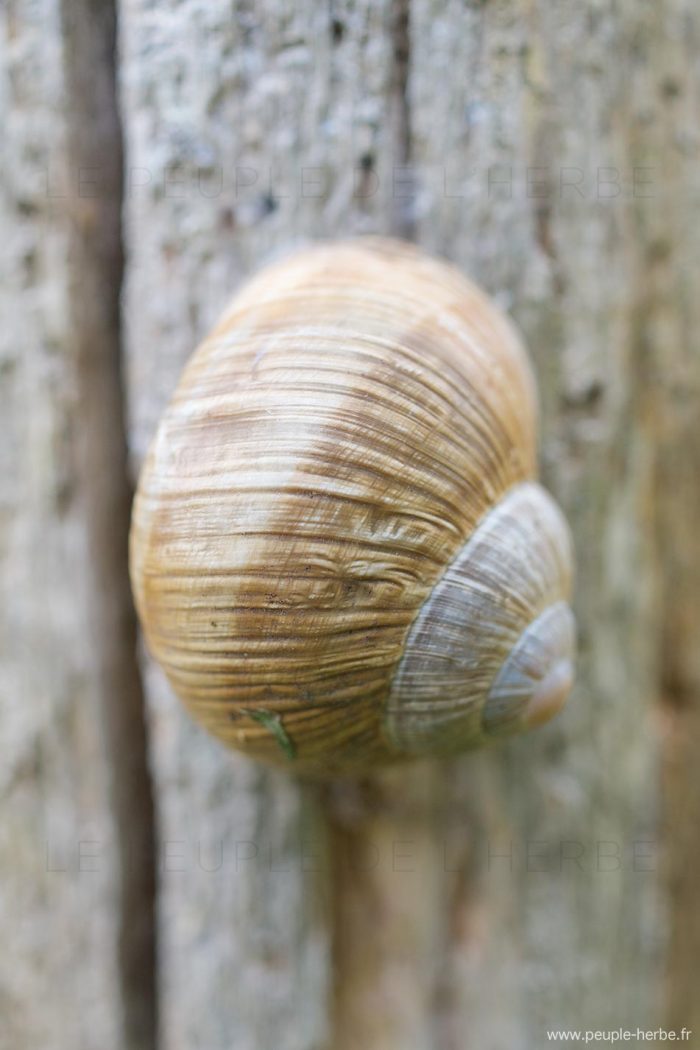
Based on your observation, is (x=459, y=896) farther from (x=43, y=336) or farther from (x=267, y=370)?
(x=43, y=336)

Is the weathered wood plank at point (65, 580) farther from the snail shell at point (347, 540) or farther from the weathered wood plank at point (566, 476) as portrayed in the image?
the weathered wood plank at point (566, 476)

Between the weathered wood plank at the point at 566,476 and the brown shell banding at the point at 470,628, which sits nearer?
the brown shell banding at the point at 470,628

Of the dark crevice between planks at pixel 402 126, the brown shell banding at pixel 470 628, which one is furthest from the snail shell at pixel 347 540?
the dark crevice between planks at pixel 402 126

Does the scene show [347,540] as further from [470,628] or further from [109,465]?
[109,465]

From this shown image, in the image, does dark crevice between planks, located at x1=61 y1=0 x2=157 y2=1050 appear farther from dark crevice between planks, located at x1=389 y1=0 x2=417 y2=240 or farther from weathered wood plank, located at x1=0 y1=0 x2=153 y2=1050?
dark crevice between planks, located at x1=389 y1=0 x2=417 y2=240

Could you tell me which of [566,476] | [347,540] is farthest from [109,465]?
[566,476]

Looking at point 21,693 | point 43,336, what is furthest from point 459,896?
point 43,336

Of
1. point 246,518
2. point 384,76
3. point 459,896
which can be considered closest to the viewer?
point 246,518
